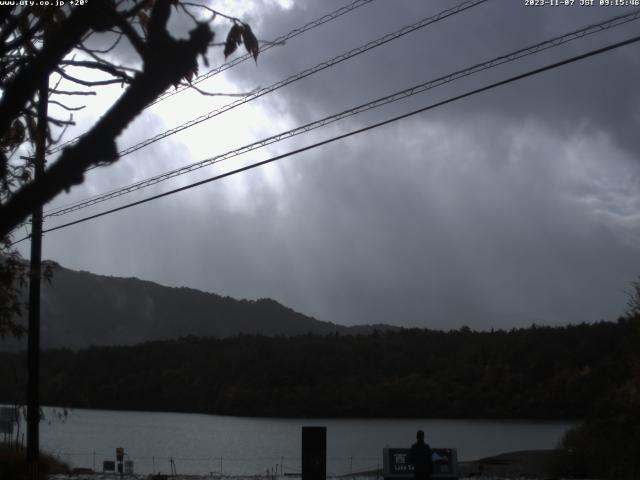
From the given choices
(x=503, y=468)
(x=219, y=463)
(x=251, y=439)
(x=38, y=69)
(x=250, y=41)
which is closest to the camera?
(x=38, y=69)

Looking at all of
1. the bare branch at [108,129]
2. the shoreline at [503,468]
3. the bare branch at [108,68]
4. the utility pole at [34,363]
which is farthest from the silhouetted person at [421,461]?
the bare branch at [108,129]

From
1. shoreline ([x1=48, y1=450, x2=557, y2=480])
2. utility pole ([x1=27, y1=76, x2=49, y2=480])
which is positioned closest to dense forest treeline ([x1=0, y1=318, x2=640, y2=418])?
shoreline ([x1=48, y1=450, x2=557, y2=480])

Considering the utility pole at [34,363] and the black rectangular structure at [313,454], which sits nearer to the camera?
the black rectangular structure at [313,454]

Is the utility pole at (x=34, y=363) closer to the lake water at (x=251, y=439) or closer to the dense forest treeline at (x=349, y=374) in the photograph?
the lake water at (x=251, y=439)

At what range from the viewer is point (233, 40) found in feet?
20.2

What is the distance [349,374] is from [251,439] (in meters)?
30.2

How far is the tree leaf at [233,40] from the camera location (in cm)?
607

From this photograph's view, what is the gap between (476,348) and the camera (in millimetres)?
108000

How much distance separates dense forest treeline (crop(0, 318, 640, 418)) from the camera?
296 ft

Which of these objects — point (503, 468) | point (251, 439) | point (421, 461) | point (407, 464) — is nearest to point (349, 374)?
point (251, 439)

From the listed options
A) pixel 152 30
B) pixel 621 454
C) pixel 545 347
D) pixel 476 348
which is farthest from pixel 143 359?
pixel 152 30

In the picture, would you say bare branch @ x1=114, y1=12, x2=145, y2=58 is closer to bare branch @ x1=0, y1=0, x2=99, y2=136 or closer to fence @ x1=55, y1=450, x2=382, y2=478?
bare branch @ x1=0, y1=0, x2=99, y2=136

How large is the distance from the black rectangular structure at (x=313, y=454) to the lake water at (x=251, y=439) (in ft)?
127

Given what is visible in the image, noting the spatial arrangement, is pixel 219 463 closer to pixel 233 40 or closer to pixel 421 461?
pixel 421 461
